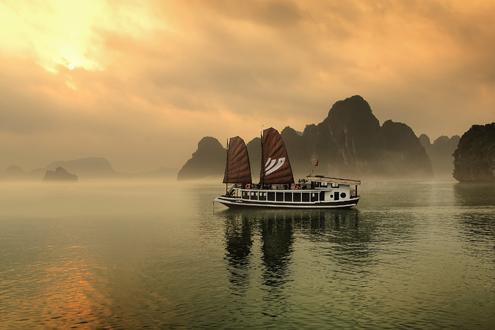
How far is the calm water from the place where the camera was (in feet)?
61.6

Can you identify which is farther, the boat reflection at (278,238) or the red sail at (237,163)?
the red sail at (237,163)

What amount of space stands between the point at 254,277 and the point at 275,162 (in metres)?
→ 44.2

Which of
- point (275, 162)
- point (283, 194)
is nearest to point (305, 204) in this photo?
point (283, 194)

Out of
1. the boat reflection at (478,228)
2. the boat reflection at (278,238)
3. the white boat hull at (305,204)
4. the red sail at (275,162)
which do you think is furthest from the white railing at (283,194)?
the boat reflection at (478,228)

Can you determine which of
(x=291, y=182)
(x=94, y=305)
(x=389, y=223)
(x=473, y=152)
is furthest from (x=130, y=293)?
(x=473, y=152)

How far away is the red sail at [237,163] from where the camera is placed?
69000 mm

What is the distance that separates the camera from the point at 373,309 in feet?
63.6

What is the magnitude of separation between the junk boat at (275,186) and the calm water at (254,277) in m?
16.2

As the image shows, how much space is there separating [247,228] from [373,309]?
94.5 feet

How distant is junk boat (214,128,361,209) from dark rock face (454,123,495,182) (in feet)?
436

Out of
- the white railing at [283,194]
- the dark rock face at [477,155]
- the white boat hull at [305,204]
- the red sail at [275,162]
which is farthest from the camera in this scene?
the dark rock face at [477,155]

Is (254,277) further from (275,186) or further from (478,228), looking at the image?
(275,186)

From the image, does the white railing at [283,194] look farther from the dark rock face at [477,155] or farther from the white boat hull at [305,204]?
the dark rock face at [477,155]

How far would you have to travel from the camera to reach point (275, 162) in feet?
226
